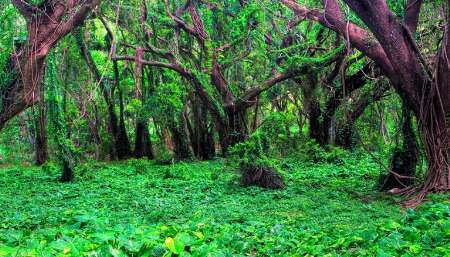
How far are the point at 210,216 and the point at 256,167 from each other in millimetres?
2770

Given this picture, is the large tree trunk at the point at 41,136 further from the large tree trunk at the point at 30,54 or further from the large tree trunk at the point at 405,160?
the large tree trunk at the point at 405,160

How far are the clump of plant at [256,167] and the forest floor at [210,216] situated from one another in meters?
0.31

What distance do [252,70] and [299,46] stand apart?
358cm

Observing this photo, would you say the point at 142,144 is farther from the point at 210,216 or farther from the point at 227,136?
the point at 210,216

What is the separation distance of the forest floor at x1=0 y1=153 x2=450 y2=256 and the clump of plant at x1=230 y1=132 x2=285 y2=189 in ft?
1.02

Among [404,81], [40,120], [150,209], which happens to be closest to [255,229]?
[150,209]

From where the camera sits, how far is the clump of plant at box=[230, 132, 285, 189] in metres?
9.72

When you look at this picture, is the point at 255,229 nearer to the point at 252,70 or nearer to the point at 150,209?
the point at 150,209

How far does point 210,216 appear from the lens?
7.18 meters

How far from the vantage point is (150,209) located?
25.9 ft

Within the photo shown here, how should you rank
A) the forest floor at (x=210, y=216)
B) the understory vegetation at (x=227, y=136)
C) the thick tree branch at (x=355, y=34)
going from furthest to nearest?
the thick tree branch at (x=355, y=34) < the understory vegetation at (x=227, y=136) < the forest floor at (x=210, y=216)

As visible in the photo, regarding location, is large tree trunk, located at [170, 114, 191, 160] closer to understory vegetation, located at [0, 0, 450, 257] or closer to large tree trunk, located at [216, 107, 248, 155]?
understory vegetation, located at [0, 0, 450, 257]

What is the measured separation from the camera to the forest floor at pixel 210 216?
448 cm

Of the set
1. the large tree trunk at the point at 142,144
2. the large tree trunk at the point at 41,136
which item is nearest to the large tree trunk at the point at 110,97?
the large tree trunk at the point at 142,144
